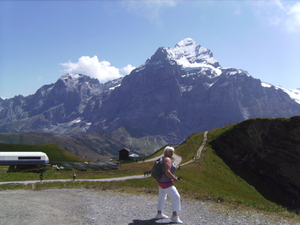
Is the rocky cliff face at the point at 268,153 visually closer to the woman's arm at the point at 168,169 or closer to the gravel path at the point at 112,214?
the gravel path at the point at 112,214

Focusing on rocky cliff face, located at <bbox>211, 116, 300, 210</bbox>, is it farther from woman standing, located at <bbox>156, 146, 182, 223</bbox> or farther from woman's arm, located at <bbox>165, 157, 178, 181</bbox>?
woman's arm, located at <bbox>165, 157, 178, 181</bbox>

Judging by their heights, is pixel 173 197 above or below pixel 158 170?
below

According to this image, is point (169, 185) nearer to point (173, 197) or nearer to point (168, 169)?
point (173, 197)

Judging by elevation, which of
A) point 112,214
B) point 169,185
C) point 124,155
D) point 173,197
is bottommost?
point 124,155

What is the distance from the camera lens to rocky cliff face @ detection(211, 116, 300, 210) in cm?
8225

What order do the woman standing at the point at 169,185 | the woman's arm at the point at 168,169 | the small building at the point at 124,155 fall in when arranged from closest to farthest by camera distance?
the woman's arm at the point at 168,169
the woman standing at the point at 169,185
the small building at the point at 124,155

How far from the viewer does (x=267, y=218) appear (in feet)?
51.1

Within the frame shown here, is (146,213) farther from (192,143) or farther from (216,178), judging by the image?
(192,143)

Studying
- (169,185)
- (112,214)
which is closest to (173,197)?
(169,185)

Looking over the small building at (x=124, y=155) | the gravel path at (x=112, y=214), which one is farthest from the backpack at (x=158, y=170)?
the small building at (x=124, y=155)

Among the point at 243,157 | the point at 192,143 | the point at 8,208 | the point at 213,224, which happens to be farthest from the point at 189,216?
the point at 192,143

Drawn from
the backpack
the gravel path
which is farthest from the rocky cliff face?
the backpack

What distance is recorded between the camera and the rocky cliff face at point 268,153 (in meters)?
82.2

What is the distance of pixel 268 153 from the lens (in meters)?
92.1
